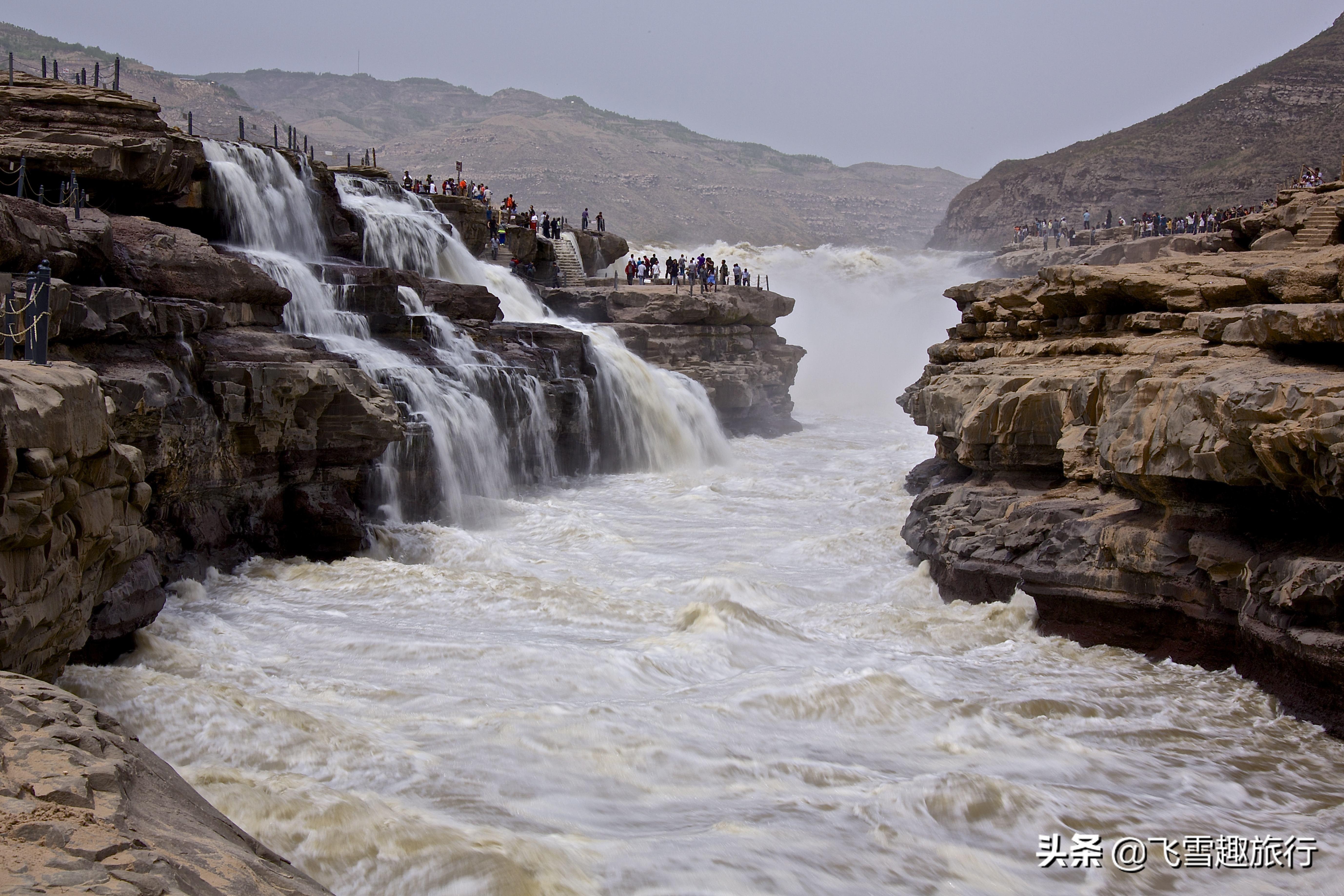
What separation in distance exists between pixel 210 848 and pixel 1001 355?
10131 mm

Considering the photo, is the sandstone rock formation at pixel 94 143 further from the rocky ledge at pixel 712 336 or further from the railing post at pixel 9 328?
the rocky ledge at pixel 712 336

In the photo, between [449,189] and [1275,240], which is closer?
[1275,240]

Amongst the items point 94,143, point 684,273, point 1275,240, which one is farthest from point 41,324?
point 684,273

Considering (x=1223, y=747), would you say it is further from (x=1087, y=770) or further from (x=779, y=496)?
(x=779, y=496)

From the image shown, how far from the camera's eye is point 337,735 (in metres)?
5.95

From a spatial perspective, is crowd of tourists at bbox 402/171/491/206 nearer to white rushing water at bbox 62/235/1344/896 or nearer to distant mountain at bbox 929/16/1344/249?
white rushing water at bbox 62/235/1344/896

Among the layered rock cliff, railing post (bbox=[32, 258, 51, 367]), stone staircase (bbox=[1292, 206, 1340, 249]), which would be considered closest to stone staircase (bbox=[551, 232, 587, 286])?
the layered rock cliff

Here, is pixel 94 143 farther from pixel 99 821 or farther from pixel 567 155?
pixel 567 155

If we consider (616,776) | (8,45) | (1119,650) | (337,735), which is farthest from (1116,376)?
(8,45)

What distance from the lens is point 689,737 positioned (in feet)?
20.7

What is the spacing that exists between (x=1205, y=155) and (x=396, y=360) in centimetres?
5026

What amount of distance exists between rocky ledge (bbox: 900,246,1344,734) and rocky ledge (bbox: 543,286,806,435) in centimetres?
1286

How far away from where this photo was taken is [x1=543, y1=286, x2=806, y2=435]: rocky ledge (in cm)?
2425

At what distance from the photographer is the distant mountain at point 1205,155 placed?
45.8 metres
